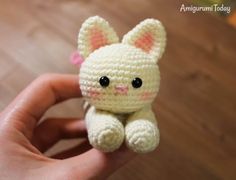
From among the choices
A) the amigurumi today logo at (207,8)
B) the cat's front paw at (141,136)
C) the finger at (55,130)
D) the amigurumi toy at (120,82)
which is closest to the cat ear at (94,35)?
the amigurumi toy at (120,82)

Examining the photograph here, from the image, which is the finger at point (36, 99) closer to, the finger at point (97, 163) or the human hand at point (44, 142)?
the human hand at point (44, 142)

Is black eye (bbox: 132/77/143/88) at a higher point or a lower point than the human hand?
higher

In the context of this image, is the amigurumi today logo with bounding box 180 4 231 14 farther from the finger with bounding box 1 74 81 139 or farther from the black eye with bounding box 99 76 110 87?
the black eye with bounding box 99 76 110 87

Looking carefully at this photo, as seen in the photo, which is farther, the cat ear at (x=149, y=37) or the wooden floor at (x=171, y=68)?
the wooden floor at (x=171, y=68)

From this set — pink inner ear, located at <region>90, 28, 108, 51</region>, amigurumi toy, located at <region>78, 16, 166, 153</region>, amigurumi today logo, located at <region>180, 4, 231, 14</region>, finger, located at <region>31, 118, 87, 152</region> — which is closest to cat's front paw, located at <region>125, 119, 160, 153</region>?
amigurumi toy, located at <region>78, 16, 166, 153</region>

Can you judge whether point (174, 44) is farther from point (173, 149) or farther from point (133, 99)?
point (133, 99)

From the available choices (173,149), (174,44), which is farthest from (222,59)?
(173,149)
